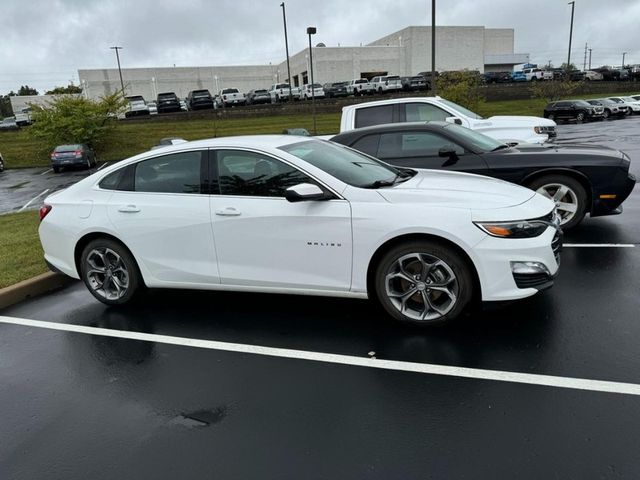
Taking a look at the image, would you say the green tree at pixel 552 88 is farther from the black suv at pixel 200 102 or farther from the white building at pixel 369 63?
the white building at pixel 369 63

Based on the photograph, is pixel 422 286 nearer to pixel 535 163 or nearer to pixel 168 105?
pixel 535 163

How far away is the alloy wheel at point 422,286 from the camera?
388cm

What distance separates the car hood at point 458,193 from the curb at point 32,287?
4.08 meters

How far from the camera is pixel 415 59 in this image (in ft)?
235

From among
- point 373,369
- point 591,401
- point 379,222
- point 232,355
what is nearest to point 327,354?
point 373,369

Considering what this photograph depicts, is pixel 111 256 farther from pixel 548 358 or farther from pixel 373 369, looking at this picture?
pixel 548 358

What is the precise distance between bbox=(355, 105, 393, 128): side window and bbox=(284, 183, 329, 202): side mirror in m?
5.48

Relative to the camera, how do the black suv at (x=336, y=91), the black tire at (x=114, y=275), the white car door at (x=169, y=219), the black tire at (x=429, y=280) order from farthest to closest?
the black suv at (x=336, y=91) < the black tire at (x=114, y=275) < the white car door at (x=169, y=219) < the black tire at (x=429, y=280)

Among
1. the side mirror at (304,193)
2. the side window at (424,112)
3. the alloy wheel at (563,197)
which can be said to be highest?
the side window at (424,112)

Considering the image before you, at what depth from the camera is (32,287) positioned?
5648 mm

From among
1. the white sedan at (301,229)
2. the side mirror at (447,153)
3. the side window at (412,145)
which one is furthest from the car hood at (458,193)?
the side window at (412,145)

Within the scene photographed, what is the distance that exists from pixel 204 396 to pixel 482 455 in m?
1.76

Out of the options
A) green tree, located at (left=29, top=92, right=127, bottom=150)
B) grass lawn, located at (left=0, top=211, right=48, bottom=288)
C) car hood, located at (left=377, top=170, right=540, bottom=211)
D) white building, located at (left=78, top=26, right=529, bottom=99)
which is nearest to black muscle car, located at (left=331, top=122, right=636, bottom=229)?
car hood, located at (left=377, top=170, right=540, bottom=211)

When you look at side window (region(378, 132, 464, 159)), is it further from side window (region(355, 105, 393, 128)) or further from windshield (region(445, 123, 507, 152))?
side window (region(355, 105, 393, 128))
